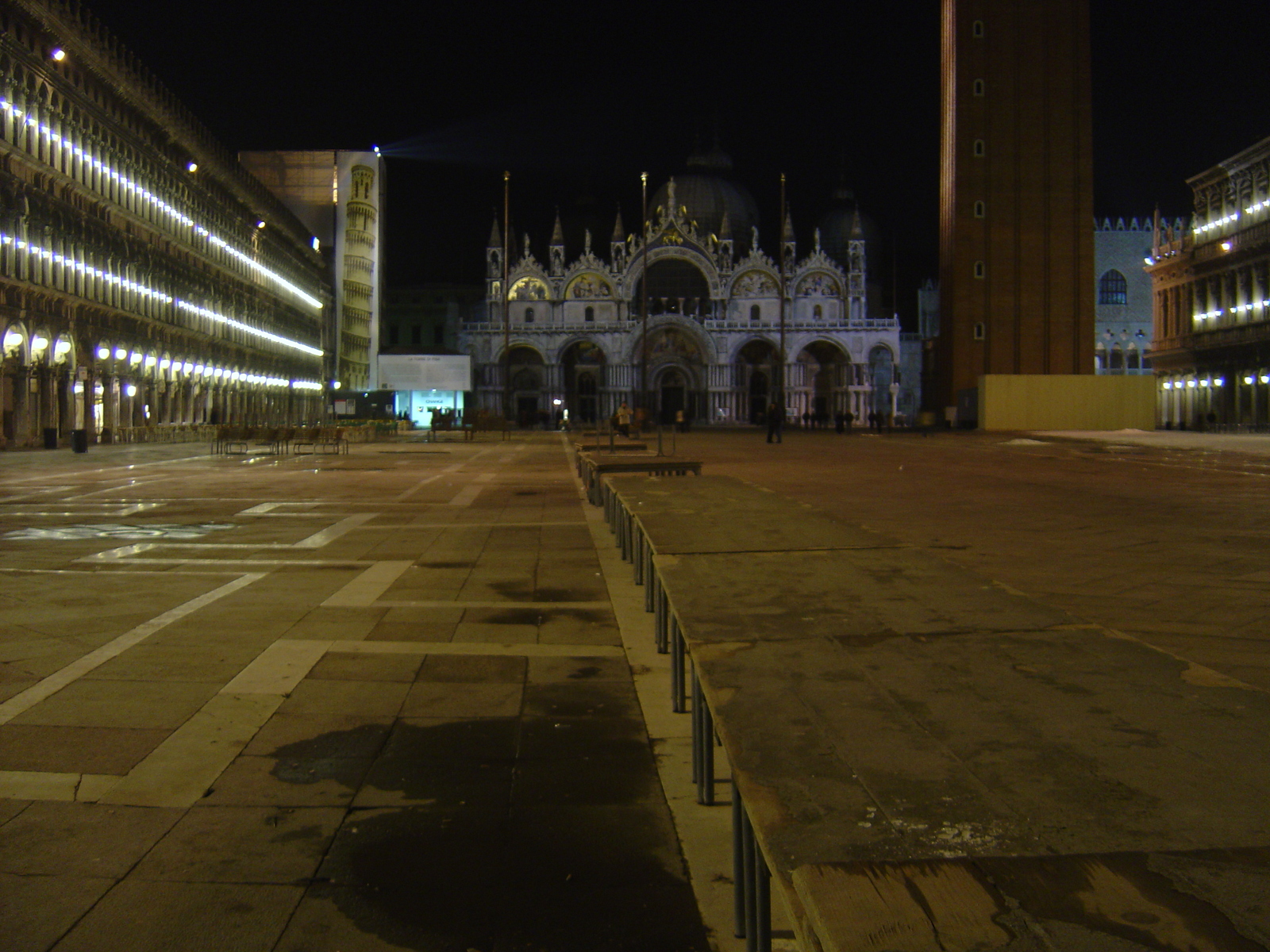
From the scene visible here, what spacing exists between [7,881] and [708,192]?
8690 cm

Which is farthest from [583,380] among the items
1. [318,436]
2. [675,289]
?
[318,436]

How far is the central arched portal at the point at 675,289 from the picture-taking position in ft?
265

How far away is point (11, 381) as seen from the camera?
102ft

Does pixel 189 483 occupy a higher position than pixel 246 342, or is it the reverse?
pixel 246 342

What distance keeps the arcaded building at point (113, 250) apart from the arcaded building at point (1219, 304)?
49.8 metres

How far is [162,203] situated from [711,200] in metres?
50.2

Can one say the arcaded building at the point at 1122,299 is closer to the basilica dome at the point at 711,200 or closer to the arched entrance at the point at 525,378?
the basilica dome at the point at 711,200

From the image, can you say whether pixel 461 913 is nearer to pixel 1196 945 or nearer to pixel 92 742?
pixel 1196 945

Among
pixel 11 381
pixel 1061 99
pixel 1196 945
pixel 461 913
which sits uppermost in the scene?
pixel 1061 99

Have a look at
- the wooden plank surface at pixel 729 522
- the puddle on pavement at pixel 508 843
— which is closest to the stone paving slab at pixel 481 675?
the puddle on pavement at pixel 508 843

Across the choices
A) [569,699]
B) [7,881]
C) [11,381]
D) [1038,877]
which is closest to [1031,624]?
[1038,877]

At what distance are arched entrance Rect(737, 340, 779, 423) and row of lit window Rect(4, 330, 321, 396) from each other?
1282 inches

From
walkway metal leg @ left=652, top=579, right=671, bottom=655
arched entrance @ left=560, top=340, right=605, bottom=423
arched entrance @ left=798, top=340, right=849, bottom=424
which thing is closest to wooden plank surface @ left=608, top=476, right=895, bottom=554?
walkway metal leg @ left=652, top=579, right=671, bottom=655

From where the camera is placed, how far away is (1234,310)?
5597 centimetres
